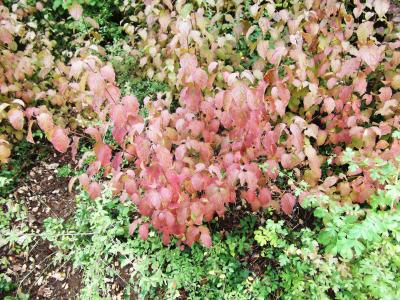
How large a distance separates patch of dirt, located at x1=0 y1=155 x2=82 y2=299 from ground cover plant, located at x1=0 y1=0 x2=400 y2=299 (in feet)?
0.35

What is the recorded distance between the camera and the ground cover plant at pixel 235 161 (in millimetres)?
1969

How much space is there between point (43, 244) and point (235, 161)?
70.7 inches

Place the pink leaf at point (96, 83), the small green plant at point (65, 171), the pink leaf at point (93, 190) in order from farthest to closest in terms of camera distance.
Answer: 1. the small green plant at point (65, 171)
2. the pink leaf at point (93, 190)
3. the pink leaf at point (96, 83)

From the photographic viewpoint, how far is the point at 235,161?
2.19m

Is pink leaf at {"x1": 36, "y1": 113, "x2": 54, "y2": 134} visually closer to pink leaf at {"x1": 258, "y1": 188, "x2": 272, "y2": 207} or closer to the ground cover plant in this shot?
the ground cover plant

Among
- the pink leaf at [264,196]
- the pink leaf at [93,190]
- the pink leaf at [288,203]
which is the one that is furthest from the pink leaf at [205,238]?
the pink leaf at [93,190]

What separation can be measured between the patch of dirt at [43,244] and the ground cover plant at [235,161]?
107mm

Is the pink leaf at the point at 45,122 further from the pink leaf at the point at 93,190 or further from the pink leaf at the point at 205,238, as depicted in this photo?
the pink leaf at the point at 205,238

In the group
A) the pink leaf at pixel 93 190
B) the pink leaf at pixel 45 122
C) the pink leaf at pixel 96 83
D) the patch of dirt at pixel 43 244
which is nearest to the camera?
the pink leaf at pixel 96 83

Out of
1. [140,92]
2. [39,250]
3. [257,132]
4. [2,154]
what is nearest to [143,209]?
[257,132]

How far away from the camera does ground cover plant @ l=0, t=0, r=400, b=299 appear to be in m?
1.97

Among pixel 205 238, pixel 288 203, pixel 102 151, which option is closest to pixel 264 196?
pixel 288 203

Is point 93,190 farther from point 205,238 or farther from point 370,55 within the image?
point 370,55

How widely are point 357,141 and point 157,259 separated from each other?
154cm
